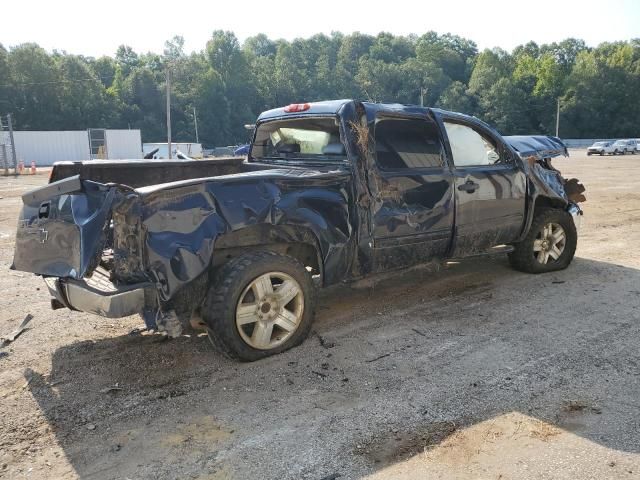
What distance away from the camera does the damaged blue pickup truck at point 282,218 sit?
3463mm

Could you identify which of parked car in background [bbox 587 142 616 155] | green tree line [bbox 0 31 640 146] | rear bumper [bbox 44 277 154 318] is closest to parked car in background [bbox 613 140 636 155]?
parked car in background [bbox 587 142 616 155]

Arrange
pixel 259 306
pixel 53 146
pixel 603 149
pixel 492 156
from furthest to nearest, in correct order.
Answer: pixel 603 149, pixel 53 146, pixel 492 156, pixel 259 306

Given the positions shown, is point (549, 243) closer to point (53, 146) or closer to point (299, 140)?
point (299, 140)

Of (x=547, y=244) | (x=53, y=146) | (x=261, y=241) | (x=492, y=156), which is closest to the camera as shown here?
(x=261, y=241)

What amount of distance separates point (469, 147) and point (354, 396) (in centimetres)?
299

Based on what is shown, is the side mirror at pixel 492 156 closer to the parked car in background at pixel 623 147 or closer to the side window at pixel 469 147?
the side window at pixel 469 147

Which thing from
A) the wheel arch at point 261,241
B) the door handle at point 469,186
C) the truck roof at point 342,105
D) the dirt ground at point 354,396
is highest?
the truck roof at point 342,105

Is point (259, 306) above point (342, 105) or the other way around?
the other way around

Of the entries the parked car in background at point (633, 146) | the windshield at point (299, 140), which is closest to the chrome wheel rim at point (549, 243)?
the windshield at point (299, 140)

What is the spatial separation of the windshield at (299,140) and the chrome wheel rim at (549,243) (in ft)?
8.98

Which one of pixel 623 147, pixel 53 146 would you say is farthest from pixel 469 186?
pixel 623 147

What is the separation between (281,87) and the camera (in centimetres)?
10106

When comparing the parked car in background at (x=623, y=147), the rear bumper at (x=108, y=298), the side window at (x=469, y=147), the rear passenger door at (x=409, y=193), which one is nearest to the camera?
the rear bumper at (x=108, y=298)

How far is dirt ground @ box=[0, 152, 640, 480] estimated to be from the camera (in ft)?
9.07
